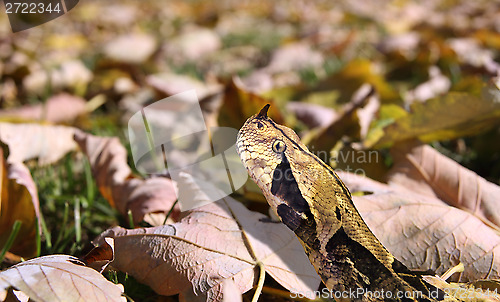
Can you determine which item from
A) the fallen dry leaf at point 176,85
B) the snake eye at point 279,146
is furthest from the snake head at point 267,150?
the fallen dry leaf at point 176,85

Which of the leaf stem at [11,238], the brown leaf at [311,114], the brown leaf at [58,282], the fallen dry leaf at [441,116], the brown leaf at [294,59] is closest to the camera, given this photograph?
the brown leaf at [58,282]

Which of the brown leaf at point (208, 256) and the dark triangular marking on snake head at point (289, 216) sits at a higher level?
the dark triangular marking on snake head at point (289, 216)

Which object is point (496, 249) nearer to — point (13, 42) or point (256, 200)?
point (256, 200)

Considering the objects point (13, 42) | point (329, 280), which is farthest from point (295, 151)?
point (13, 42)

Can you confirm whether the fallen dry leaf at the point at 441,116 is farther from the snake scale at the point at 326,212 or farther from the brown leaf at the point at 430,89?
the brown leaf at the point at 430,89
